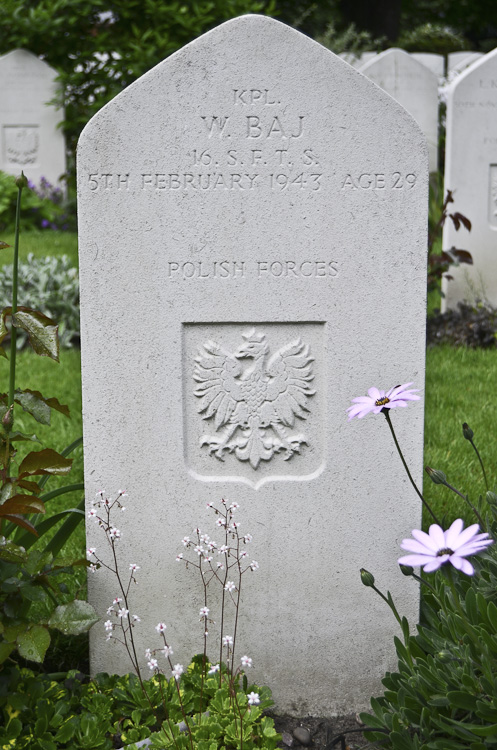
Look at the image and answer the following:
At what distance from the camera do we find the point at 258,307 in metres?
2.21

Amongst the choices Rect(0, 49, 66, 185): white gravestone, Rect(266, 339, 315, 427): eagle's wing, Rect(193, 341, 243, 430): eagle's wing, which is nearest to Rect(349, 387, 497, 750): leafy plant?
Rect(266, 339, 315, 427): eagle's wing

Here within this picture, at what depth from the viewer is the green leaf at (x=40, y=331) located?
79.5 inches

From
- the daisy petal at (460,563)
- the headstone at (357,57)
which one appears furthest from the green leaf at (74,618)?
the headstone at (357,57)

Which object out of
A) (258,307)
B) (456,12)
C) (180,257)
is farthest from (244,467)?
(456,12)

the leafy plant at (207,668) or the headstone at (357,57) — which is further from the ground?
the headstone at (357,57)

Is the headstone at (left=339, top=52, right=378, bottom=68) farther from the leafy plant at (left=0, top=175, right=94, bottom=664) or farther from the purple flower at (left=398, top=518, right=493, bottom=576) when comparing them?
the purple flower at (left=398, top=518, right=493, bottom=576)

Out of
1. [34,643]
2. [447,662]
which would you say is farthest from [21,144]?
[447,662]

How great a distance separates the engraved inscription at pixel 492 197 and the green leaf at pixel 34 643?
535cm

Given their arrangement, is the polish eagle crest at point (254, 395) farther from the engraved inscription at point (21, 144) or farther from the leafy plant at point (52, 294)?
the engraved inscription at point (21, 144)

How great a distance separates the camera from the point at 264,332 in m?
2.24

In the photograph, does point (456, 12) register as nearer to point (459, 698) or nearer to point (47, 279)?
point (47, 279)

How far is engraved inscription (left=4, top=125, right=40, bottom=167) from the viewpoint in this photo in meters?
10.6

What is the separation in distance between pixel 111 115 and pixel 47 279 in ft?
13.9

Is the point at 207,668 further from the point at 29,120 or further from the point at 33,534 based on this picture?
the point at 29,120
